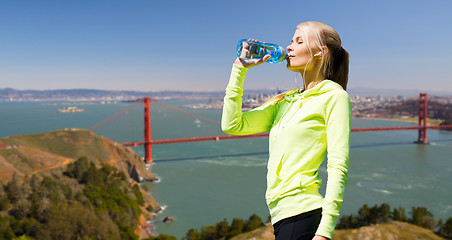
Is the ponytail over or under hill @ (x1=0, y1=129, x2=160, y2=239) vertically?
over

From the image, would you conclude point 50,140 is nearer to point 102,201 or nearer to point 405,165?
point 102,201

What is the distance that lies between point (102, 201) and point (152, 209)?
65.9 inches

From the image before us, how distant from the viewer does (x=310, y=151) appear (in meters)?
0.62

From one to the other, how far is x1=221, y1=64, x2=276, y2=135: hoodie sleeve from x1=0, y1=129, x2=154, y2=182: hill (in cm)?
A: 1201

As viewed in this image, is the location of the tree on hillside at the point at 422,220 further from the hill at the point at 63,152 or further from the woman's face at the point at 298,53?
the hill at the point at 63,152

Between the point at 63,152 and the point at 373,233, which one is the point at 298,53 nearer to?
the point at 373,233

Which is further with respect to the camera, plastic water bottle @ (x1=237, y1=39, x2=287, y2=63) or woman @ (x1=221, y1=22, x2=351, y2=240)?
plastic water bottle @ (x1=237, y1=39, x2=287, y2=63)

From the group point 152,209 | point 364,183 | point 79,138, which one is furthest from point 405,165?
point 79,138

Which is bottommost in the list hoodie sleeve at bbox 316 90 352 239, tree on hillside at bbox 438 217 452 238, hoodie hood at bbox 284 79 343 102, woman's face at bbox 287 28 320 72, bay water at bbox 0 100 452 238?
bay water at bbox 0 100 452 238

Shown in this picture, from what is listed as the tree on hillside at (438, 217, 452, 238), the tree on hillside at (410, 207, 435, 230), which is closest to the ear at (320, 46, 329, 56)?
the tree on hillside at (438, 217, 452, 238)

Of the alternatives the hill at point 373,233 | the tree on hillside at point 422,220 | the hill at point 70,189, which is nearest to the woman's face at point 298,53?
the hill at point 373,233

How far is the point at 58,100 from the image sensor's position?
101 m

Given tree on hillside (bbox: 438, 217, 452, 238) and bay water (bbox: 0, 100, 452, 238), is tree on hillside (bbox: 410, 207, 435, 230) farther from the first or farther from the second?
bay water (bbox: 0, 100, 452, 238)

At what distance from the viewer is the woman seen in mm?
581
